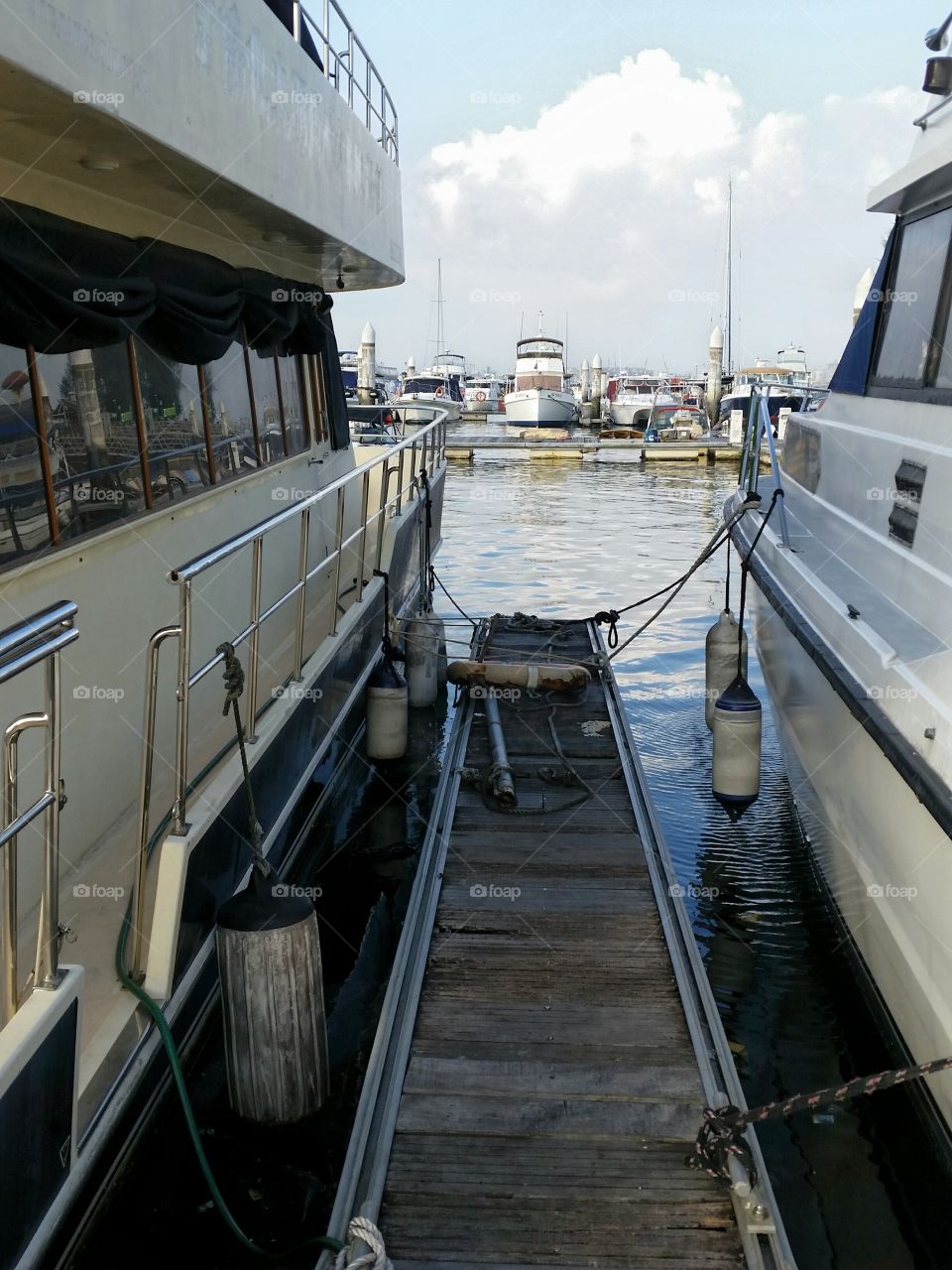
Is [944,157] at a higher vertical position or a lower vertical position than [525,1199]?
higher

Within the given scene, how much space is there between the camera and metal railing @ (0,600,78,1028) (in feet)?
7.72

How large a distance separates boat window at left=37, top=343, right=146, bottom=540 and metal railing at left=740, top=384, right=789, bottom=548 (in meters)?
3.93

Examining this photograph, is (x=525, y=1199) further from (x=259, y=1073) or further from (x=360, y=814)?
(x=360, y=814)

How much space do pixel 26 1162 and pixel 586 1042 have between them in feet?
6.46

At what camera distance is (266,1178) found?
12.2 feet

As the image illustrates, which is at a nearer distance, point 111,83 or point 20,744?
point 111,83

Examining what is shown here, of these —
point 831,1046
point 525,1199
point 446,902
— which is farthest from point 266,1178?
point 831,1046

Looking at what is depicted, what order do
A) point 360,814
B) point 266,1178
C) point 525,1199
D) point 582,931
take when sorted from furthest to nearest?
1. point 360,814
2. point 582,931
3. point 266,1178
4. point 525,1199

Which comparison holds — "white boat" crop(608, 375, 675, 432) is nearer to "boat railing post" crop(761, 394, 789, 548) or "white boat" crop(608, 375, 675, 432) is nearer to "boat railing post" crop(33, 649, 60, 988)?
"boat railing post" crop(761, 394, 789, 548)

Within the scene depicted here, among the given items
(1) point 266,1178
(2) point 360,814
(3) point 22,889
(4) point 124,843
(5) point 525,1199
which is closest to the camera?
(5) point 525,1199

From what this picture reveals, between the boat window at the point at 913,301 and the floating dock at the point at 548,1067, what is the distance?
2.61m

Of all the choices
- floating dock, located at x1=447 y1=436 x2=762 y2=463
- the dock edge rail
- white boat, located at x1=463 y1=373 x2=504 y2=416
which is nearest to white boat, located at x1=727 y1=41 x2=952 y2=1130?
the dock edge rail

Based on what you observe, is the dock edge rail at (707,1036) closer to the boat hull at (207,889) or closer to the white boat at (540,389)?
the boat hull at (207,889)

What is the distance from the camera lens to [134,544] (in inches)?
176
